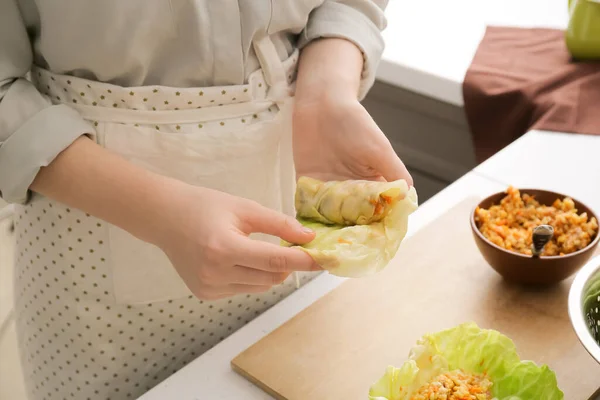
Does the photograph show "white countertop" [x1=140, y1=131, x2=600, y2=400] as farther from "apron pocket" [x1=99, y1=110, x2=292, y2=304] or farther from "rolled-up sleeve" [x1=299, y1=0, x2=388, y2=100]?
"rolled-up sleeve" [x1=299, y1=0, x2=388, y2=100]

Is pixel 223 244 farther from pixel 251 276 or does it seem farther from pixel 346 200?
pixel 346 200

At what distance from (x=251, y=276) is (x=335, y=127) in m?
0.26

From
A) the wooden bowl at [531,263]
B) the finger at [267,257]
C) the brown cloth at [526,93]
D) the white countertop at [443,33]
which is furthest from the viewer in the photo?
the white countertop at [443,33]

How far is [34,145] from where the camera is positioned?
73cm

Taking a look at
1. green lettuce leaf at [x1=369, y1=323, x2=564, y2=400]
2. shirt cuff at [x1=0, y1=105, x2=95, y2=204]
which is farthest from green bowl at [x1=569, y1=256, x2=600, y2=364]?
shirt cuff at [x1=0, y1=105, x2=95, y2=204]

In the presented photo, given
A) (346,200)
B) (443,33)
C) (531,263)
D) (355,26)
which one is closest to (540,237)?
(531,263)

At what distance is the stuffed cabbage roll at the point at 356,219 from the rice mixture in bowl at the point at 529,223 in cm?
23

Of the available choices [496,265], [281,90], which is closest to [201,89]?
[281,90]

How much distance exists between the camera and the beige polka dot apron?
82cm

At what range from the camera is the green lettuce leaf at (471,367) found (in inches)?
28.5

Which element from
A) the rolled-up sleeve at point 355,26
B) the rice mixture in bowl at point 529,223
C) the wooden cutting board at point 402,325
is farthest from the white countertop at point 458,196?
the rolled-up sleeve at point 355,26

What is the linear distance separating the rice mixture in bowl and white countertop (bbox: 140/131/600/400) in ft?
0.46

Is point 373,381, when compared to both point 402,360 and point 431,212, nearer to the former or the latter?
point 402,360

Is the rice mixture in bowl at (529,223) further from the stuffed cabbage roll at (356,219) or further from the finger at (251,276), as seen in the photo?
the finger at (251,276)
